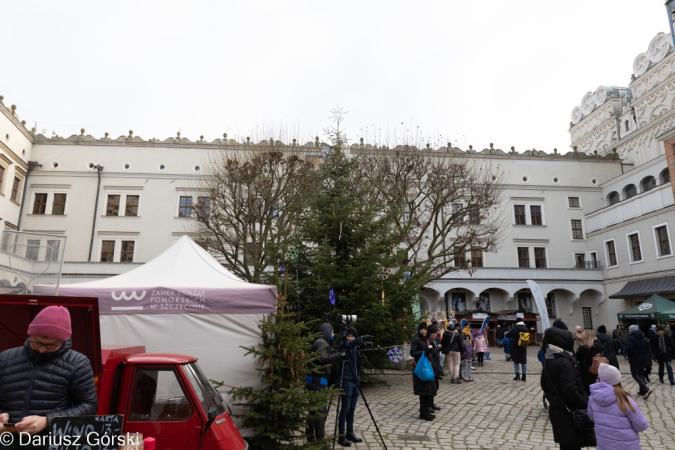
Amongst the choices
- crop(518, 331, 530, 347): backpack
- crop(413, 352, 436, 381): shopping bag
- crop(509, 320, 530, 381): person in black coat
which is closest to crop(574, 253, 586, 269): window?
crop(509, 320, 530, 381): person in black coat

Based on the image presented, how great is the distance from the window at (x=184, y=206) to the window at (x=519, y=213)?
83.2ft

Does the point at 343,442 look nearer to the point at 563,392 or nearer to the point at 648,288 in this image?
the point at 563,392

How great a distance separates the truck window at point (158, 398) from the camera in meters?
4.57

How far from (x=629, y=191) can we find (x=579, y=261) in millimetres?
6620

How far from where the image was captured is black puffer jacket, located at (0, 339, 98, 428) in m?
Answer: 2.93

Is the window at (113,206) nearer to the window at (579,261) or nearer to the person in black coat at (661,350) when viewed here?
the person in black coat at (661,350)

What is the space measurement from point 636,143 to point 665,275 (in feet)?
46.0

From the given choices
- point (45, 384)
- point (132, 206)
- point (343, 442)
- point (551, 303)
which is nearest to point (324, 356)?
point (343, 442)

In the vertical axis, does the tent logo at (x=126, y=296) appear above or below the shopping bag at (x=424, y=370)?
above

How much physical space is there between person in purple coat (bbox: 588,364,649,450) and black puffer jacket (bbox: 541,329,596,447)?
1.03 ft

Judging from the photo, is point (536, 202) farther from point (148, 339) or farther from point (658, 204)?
point (148, 339)

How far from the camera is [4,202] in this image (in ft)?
97.2

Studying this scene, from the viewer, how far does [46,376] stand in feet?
9.73

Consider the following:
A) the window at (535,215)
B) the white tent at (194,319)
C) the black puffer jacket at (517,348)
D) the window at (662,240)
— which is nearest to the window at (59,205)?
the white tent at (194,319)
